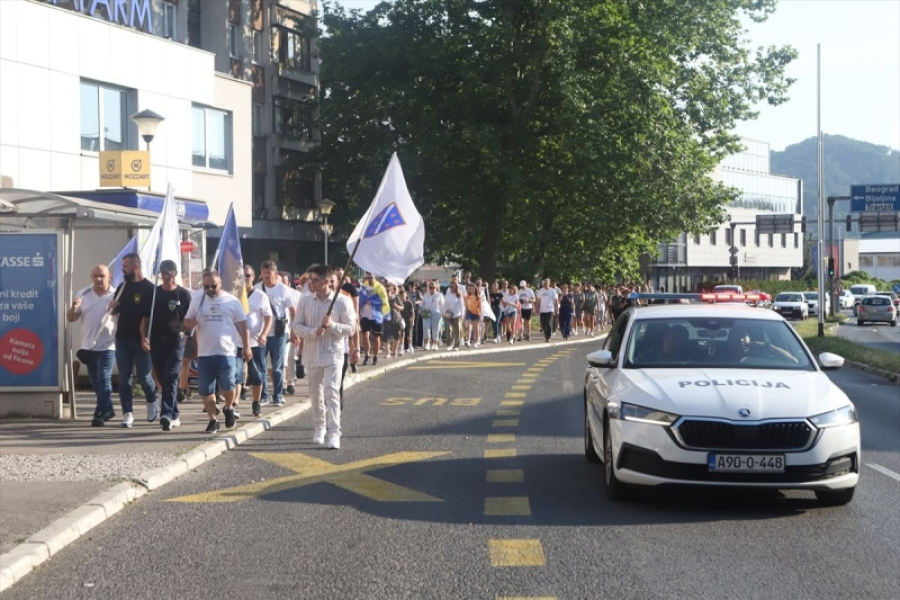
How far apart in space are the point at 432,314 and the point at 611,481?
81.1 feet

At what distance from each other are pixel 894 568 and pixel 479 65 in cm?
3767

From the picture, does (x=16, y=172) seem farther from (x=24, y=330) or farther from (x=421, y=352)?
(x=24, y=330)

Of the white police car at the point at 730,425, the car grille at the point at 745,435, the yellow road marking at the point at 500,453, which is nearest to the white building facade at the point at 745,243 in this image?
the yellow road marking at the point at 500,453

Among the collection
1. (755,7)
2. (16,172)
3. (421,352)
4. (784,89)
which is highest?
(755,7)

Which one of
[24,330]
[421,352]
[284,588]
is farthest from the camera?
[421,352]

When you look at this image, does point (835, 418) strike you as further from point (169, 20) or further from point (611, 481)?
point (169, 20)

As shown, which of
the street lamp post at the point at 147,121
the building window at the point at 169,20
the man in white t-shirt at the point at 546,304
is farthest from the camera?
the building window at the point at 169,20

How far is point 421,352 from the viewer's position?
1270 inches

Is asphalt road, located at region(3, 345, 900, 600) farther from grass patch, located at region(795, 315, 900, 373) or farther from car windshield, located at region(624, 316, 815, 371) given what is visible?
grass patch, located at region(795, 315, 900, 373)

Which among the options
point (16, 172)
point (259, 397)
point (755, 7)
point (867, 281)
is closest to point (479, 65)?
point (755, 7)

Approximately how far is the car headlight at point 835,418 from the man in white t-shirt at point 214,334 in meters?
6.83

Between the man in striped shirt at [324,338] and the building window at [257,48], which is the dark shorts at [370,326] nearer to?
the man in striped shirt at [324,338]

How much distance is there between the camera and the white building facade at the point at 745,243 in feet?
371

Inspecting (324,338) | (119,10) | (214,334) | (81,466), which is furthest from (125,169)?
(81,466)
